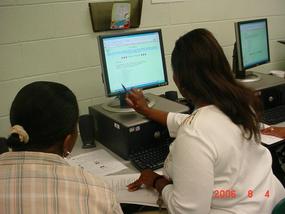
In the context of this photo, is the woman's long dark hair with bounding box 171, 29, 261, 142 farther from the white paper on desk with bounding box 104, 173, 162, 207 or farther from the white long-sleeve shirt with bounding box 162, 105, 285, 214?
the white paper on desk with bounding box 104, 173, 162, 207

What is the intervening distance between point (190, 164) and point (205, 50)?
423 mm

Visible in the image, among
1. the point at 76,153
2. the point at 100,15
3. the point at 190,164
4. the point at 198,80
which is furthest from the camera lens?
the point at 100,15

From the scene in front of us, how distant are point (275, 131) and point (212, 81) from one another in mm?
776

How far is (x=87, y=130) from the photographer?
6.48 feet

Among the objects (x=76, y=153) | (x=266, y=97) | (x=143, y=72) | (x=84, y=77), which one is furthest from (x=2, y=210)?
(x=266, y=97)

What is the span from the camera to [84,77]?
228cm

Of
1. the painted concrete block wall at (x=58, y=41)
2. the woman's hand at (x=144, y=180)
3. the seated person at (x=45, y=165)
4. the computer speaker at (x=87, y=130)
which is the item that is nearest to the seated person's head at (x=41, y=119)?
the seated person at (x=45, y=165)

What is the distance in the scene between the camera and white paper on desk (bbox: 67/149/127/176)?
1705 millimetres

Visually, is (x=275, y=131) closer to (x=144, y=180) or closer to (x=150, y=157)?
(x=150, y=157)

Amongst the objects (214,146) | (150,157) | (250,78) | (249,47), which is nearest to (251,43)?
(249,47)

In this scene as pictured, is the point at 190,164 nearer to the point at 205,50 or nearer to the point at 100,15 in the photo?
the point at 205,50

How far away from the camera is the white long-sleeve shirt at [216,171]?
122 cm

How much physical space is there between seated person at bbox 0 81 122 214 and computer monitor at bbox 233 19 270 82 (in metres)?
1.53
